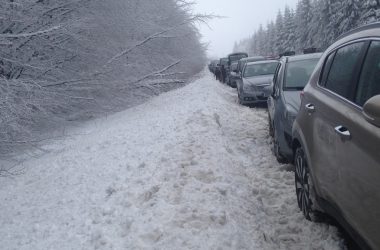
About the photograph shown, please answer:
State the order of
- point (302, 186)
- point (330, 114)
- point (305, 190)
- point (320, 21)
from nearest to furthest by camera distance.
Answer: point (330, 114) < point (305, 190) < point (302, 186) < point (320, 21)

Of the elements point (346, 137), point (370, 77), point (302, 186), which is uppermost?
point (370, 77)

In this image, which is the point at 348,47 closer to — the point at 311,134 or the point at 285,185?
the point at 311,134

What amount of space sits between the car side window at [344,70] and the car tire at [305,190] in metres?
0.95

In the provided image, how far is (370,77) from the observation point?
10.5ft

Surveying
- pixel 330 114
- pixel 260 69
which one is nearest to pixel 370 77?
pixel 330 114

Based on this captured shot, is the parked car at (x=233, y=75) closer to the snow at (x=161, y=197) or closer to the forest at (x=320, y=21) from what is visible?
the forest at (x=320, y=21)

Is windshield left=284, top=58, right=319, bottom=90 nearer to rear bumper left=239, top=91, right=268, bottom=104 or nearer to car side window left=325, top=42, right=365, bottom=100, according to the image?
car side window left=325, top=42, right=365, bottom=100

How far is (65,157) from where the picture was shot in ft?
30.1

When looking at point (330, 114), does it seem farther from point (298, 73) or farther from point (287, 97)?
point (298, 73)

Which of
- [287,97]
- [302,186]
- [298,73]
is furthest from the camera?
[298,73]

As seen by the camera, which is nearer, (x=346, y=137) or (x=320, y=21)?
(x=346, y=137)

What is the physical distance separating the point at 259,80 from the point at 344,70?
11.4 m

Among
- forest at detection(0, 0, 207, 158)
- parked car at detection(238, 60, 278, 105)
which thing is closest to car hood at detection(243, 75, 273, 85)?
parked car at detection(238, 60, 278, 105)

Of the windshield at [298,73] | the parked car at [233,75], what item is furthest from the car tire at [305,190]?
the parked car at [233,75]
